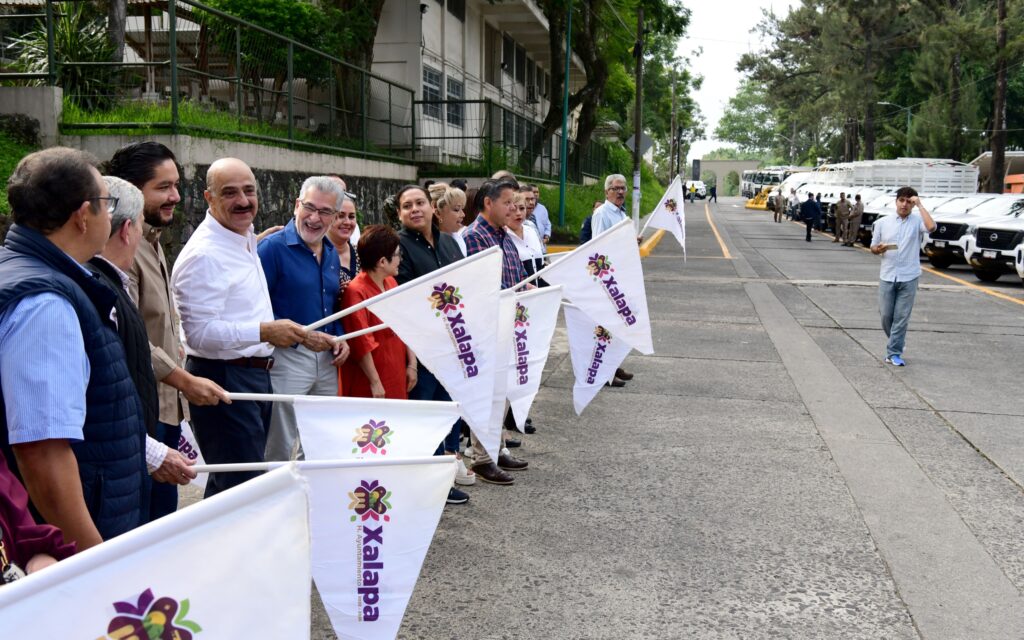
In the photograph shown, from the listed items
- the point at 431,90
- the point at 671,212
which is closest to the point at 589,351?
the point at 671,212

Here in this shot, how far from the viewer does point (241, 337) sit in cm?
383

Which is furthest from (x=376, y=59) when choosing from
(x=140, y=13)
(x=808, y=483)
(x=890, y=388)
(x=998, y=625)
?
(x=998, y=625)

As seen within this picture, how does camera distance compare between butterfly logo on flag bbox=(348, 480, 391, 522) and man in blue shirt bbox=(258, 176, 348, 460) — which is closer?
butterfly logo on flag bbox=(348, 480, 391, 522)

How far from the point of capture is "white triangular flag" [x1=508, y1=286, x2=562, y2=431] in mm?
6130

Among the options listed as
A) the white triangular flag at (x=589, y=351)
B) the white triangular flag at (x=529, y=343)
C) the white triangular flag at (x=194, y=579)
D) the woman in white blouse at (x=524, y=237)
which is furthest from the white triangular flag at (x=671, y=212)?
the white triangular flag at (x=194, y=579)

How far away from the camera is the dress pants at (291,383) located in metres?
4.42

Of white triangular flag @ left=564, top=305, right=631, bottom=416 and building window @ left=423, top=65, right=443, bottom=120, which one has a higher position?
building window @ left=423, top=65, right=443, bottom=120

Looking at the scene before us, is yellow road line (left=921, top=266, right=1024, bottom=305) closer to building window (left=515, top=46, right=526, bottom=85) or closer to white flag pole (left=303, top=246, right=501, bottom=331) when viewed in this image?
white flag pole (left=303, top=246, right=501, bottom=331)

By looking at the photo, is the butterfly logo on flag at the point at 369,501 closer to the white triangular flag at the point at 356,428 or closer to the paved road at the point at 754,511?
the white triangular flag at the point at 356,428

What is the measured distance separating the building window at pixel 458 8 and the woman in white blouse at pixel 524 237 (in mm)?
18168

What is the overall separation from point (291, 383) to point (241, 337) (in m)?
0.65

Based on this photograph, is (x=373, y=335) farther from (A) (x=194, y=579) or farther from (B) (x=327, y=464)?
(A) (x=194, y=579)

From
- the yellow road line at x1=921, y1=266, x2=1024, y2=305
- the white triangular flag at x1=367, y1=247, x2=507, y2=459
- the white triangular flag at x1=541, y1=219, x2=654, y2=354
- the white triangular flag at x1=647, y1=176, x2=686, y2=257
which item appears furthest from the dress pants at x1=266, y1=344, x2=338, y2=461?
the yellow road line at x1=921, y1=266, x2=1024, y2=305

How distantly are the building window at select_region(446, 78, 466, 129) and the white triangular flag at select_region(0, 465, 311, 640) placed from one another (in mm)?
21830
